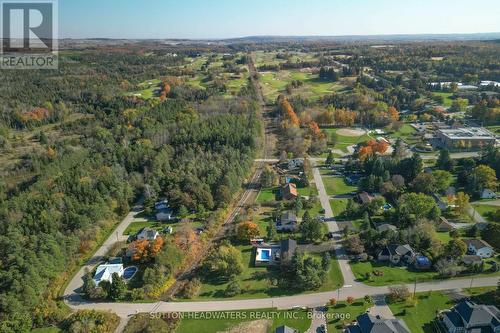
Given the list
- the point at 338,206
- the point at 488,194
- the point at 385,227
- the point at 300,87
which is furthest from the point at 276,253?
the point at 300,87

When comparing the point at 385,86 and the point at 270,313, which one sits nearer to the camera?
the point at 270,313

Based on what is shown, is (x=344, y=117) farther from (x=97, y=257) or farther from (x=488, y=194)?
(x=97, y=257)

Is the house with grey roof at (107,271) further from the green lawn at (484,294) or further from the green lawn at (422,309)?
the green lawn at (484,294)

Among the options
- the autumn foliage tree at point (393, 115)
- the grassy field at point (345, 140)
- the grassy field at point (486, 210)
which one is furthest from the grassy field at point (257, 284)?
the autumn foliage tree at point (393, 115)

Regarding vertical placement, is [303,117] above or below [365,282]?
above

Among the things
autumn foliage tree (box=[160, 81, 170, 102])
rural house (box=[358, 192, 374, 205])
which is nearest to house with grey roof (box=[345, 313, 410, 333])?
rural house (box=[358, 192, 374, 205])

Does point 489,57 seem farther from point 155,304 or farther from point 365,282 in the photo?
point 155,304

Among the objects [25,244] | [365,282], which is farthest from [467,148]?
[25,244]

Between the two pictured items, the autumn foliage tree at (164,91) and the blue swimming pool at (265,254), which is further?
the autumn foliage tree at (164,91)
